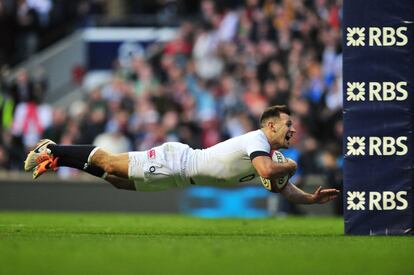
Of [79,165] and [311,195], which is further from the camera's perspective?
[79,165]

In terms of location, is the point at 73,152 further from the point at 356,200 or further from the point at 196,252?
the point at 356,200

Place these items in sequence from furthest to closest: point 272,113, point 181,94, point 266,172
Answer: point 181,94, point 272,113, point 266,172

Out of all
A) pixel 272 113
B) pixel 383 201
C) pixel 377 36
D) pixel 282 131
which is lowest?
pixel 383 201

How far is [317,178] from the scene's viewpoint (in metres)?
24.5

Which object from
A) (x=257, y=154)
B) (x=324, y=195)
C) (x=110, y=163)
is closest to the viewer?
(x=257, y=154)

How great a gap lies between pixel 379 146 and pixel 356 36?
1443 millimetres

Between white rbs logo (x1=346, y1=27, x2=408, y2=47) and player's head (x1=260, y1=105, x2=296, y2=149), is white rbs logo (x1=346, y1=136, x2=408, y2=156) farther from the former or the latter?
white rbs logo (x1=346, y1=27, x2=408, y2=47)

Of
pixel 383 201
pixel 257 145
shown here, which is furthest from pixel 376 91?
pixel 257 145

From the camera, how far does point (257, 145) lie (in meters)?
13.9

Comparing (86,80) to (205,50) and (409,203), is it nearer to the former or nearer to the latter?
(205,50)

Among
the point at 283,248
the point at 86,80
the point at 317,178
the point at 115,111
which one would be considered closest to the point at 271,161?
the point at 283,248

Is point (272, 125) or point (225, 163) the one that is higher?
point (272, 125)

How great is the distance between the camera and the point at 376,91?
14.1 m

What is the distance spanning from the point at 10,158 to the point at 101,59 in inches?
252
